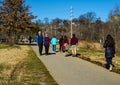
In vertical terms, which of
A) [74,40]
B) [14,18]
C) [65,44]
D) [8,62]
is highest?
[14,18]

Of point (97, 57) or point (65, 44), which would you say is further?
point (65, 44)

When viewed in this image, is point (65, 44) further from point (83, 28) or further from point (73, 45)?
point (83, 28)

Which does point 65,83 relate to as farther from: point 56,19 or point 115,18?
point 56,19

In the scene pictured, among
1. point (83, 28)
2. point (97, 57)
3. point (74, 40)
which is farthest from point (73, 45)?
point (83, 28)

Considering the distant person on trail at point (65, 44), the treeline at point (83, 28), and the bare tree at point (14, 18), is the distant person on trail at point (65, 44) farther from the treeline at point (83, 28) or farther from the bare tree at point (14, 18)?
the treeline at point (83, 28)

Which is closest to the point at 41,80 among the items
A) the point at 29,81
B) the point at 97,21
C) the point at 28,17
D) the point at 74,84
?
the point at 29,81

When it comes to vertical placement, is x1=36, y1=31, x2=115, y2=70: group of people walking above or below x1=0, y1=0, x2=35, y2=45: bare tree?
below

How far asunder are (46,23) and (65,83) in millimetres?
151142

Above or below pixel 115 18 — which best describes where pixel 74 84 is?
below

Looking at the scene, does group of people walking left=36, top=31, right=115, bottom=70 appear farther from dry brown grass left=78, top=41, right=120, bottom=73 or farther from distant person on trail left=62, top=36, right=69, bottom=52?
dry brown grass left=78, top=41, right=120, bottom=73

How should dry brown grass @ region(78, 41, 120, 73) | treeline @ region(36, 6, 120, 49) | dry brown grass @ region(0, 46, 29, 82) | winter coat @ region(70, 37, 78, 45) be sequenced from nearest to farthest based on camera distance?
dry brown grass @ region(0, 46, 29, 82) → dry brown grass @ region(78, 41, 120, 73) → winter coat @ region(70, 37, 78, 45) → treeline @ region(36, 6, 120, 49)

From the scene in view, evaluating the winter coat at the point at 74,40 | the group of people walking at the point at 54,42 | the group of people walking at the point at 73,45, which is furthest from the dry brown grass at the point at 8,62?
the winter coat at the point at 74,40

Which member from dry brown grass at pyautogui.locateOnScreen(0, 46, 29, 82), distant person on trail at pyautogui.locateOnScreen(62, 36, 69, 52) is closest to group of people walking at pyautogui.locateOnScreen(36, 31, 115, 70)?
distant person on trail at pyautogui.locateOnScreen(62, 36, 69, 52)

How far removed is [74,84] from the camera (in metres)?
12.9
